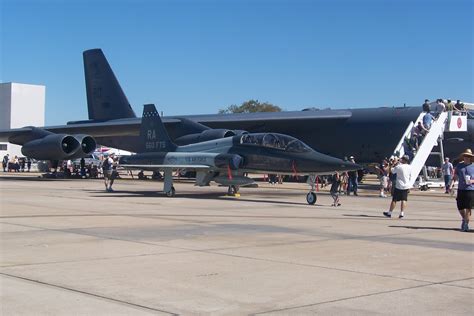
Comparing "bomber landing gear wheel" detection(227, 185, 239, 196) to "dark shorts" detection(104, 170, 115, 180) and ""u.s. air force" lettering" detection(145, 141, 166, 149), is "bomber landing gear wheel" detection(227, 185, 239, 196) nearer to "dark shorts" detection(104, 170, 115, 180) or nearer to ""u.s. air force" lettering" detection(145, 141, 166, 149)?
""u.s. air force" lettering" detection(145, 141, 166, 149)

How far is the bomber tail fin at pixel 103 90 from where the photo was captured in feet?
119

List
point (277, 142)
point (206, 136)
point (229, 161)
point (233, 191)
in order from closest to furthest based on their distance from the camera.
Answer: point (277, 142), point (229, 161), point (233, 191), point (206, 136)

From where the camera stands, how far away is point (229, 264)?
768cm

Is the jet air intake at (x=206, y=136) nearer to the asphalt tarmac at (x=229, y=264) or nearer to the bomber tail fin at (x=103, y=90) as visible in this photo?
the bomber tail fin at (x=103, y=90)

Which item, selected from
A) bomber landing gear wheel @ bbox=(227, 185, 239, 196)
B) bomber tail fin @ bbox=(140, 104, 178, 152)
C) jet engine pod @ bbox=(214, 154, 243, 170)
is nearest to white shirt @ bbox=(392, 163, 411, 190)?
jet engine pod @ bbox=(214, 154, 243, 170)

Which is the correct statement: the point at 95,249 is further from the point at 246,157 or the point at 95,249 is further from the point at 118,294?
the point at 246,157

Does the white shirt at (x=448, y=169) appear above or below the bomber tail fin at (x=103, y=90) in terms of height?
below

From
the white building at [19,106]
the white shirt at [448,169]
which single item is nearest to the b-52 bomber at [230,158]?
the white shirt at [448,169]

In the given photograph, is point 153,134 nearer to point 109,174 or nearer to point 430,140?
point 109,174

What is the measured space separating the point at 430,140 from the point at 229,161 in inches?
343

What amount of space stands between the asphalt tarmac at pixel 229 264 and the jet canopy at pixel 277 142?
4.23m

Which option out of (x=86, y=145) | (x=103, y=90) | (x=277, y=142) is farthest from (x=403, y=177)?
(x=103, y=90)

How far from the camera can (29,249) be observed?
8.53 metres

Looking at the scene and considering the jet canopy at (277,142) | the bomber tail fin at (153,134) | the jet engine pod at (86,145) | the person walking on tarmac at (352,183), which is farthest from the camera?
the jet engine pod at (86,145)
